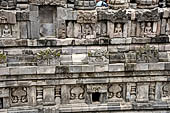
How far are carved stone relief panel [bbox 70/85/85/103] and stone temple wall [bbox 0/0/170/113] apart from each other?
0.12ft

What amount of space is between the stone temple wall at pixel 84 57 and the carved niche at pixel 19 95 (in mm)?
34

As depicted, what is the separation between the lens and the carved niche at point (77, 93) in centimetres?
1013

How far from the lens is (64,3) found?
1006 cm

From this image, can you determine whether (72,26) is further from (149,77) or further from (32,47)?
(149,77)

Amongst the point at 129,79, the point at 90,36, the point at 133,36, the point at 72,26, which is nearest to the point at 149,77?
the point at 129,79

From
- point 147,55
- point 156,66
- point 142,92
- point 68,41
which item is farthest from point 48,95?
point 156,66

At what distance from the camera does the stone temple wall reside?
9672 millimetres

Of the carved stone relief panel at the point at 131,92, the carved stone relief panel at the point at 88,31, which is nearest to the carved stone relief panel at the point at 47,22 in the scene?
the carved stone relief panel at the point at 88,31

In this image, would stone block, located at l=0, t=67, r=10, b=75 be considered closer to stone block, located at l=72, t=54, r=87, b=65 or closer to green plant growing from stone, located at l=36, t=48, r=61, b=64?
green plant growing from stone, located at l=36, t=48, r=61, b=64

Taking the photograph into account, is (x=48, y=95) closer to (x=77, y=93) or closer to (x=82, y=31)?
(x=77, y=93)

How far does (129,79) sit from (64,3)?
347cm

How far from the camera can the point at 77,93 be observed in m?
10.2

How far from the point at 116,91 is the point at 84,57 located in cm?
167

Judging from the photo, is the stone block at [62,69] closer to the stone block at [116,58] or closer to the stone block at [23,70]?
the stone block at [23,70]
